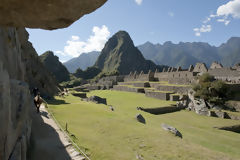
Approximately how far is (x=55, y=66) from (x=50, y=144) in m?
81.0

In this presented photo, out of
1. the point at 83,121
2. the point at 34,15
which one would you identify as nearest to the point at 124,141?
the point at 83,121

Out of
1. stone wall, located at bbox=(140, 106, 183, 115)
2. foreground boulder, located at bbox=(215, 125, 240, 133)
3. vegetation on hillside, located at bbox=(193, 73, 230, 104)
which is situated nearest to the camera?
foreground boulder, located at bbox=(215, 125, 240, 133)

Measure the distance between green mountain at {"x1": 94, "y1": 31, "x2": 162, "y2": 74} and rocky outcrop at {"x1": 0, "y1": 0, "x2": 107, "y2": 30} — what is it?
119 meters

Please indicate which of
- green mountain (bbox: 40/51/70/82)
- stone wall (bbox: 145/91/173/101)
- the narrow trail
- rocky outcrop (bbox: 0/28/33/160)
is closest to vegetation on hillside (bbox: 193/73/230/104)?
stone wall (bbox: 145/91/173/101)

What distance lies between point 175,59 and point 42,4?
8012 inches

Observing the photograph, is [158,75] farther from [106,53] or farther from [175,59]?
[175,59]

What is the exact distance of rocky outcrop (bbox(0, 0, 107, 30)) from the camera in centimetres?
179

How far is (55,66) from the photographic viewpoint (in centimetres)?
8194

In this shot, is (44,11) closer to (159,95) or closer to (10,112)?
(10,112)

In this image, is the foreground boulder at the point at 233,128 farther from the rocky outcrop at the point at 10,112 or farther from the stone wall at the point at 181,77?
the rocky outcrop at the point at 10,112

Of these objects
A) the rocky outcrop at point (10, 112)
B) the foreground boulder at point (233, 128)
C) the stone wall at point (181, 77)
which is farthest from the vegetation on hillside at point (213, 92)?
the rocky outcrop at point (10, 112)

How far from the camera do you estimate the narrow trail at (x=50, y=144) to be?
5.49 meters

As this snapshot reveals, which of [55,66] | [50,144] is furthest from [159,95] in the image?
[55,66]

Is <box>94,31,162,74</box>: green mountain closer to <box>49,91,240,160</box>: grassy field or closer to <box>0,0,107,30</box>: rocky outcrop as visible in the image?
<box>49,91,240,160</box>: grassy field
